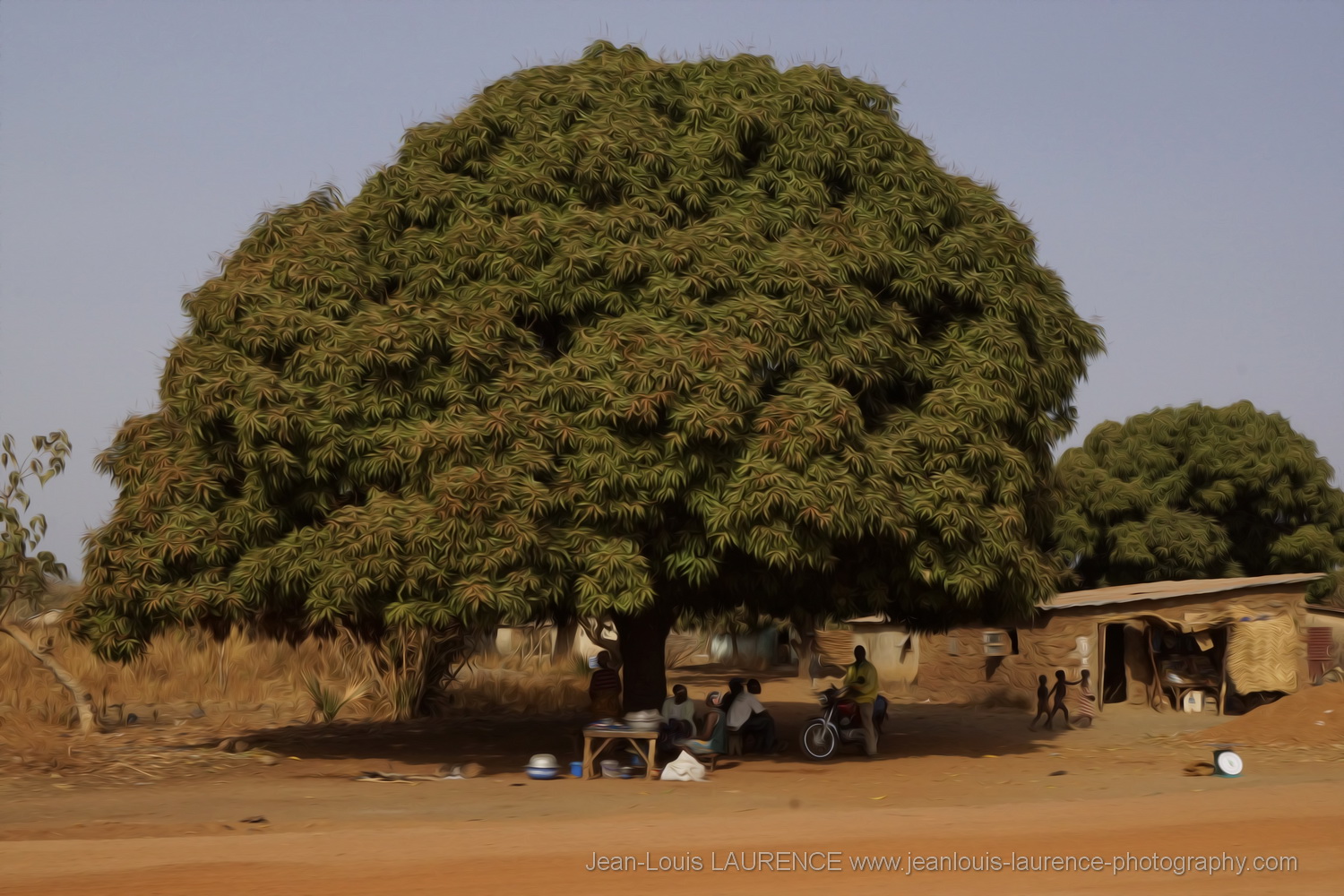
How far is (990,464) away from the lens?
15.1 metres

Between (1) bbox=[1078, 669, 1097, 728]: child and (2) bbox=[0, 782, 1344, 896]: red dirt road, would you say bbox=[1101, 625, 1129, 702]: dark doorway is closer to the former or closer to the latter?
(1) bbox=[1078, 669, 1097, 728]: child

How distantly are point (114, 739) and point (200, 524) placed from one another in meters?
5.32

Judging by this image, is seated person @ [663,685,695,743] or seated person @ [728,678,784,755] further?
seated person @ [728,678,784,755]

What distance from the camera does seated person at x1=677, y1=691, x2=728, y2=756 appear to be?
15.2 m

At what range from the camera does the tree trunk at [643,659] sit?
17000 mm

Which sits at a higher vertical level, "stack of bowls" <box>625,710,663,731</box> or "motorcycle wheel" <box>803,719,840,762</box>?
"stack of bowls" <box>625,710,663,731</box>

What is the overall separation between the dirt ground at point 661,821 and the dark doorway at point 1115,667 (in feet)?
26.6

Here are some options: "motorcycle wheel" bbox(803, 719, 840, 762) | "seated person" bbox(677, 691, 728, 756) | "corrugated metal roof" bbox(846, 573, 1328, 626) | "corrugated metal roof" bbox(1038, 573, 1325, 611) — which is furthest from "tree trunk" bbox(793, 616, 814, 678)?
"seated person" bbox(677, 691, 728, 756)

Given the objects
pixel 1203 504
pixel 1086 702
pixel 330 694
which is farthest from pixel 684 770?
pixel 1203 504

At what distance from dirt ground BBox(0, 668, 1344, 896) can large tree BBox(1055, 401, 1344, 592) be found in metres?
22.5

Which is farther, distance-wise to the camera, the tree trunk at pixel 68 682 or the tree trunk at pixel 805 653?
the tree trunk at pixel 805 653

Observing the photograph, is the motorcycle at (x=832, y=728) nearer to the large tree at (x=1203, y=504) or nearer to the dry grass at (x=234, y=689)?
the dry grass at (x=234, y=689)

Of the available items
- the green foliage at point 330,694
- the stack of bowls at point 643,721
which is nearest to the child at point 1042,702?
the stack of bowls at point 643,721

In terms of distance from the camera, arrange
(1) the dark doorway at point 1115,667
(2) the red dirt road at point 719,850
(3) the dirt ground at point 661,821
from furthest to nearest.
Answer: (1) the dark doorway at point 1115,667 < (3) the dirt ground at point 661,821 < (2) the red dirt road at point 719,850
